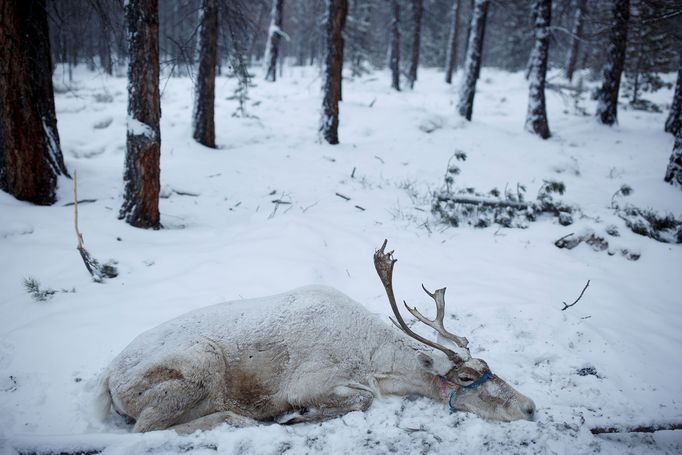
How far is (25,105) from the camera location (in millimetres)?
5977

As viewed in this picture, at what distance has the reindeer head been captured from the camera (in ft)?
9.73

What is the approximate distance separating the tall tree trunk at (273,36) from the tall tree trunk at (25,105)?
16827 millimetres

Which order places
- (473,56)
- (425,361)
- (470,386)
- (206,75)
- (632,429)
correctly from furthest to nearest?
(473,56)
(206,75)
(425,361)
(470,386)
(632,429)

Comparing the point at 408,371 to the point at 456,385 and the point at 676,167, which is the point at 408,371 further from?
the point at 676,167

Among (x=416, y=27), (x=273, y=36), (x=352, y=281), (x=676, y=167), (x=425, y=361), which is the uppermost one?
(x=416, y=27)

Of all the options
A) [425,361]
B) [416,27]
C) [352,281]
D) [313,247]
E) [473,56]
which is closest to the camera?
[425,361]

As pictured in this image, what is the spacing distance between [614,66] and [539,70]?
106 inches

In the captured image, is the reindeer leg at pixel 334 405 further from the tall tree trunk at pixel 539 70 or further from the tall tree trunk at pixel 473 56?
the tall tree trunk at pixel 473 56

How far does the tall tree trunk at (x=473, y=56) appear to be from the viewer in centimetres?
1468

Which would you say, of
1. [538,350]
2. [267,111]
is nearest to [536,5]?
[267,111]

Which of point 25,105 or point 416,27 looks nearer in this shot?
point 25,105

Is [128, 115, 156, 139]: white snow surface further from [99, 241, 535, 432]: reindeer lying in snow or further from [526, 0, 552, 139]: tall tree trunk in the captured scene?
[526, 0, 552, 139]: tall tree trunk

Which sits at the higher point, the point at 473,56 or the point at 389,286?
the point at 473,56

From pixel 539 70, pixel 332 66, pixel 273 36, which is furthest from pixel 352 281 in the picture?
pixel 273 36
